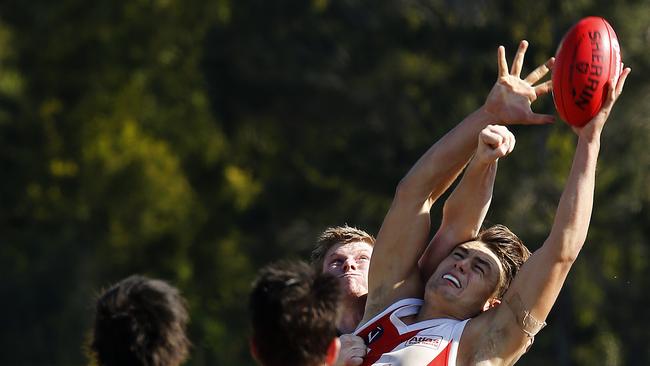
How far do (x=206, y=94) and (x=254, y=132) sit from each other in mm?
1458

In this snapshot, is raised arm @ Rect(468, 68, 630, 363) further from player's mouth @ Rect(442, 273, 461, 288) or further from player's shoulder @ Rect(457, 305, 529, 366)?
player's mouth @ Rect(442, 273, 461, 288)

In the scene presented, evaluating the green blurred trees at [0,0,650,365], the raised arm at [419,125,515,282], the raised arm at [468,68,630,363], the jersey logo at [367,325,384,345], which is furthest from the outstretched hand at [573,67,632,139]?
the green blurred trees at [0,0,650,365]

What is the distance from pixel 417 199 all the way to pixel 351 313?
80 centimetres

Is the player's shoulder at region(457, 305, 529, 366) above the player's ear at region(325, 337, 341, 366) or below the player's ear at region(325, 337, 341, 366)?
below

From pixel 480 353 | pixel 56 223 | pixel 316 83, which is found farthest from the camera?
pixel 56 223

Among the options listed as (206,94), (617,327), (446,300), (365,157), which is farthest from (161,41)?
(446,300)

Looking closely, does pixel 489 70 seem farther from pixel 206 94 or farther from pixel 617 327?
pixel 206 94

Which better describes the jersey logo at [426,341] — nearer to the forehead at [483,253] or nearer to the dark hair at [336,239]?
the forehead at [483,253]

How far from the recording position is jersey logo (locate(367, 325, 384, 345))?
19.5 ft

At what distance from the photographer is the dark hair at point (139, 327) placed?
442 centimetres

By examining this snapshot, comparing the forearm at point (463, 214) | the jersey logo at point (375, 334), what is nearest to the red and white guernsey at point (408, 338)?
the jersey logo at point (375, 334)

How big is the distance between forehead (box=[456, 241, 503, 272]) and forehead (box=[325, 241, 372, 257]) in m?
0.73

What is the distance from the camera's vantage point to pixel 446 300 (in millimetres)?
5902

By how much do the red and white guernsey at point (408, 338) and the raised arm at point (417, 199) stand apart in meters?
0.08
